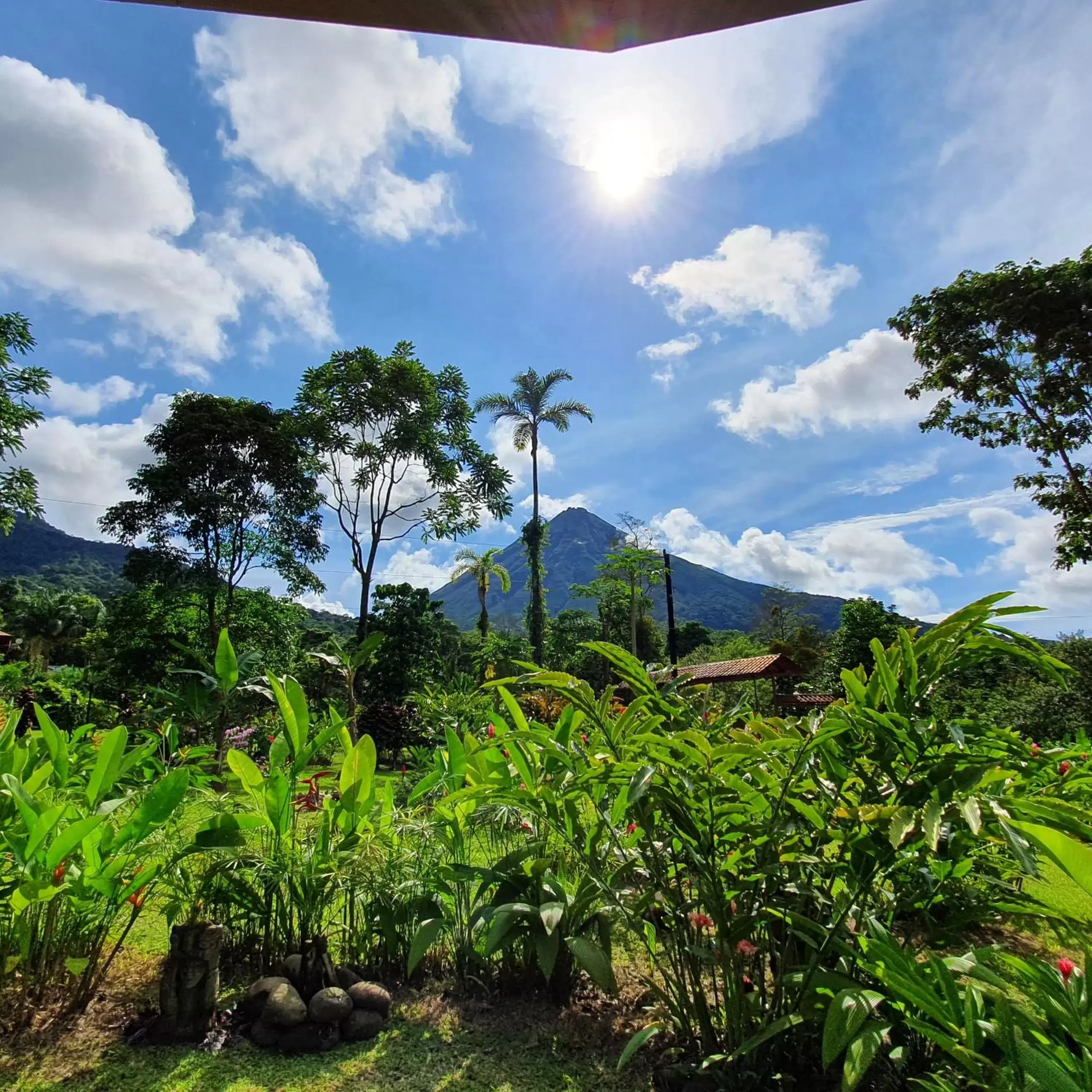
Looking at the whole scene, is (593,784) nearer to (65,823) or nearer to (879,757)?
(879,757)

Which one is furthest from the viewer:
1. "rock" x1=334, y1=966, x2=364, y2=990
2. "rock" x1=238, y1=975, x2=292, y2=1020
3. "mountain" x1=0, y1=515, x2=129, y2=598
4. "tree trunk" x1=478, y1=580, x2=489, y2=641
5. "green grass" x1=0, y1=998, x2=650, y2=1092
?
"mountain" x1=0, y1=515, x2=129, y2=598

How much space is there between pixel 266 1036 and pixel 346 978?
0.97ft

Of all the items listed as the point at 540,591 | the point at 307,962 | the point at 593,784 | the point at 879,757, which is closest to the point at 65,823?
the point at 307,962

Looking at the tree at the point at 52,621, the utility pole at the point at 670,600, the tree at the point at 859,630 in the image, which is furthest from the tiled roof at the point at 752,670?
the tree at the point at 52,621

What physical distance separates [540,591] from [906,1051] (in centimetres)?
1872

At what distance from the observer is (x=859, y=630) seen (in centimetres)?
1867

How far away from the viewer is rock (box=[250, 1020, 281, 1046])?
1.83 m

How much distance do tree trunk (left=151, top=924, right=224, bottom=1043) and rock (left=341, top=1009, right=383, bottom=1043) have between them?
41 cm

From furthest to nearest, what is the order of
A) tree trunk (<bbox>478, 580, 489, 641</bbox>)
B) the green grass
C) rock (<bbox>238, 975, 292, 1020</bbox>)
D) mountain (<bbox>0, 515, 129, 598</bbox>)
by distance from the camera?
mountain (<bbox>0, 515, 129, 598</bbox>)
tree trunk (<bbox>478, 580, 489, 641</bbox>)
rock (<bbox>238, 975, 292, 1020</bbox>)
the green grass

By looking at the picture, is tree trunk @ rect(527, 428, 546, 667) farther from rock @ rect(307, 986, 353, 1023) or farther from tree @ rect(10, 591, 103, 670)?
tree @ rect(10, 591, 103, 670)

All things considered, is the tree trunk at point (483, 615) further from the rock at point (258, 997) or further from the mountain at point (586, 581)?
the mountain at point (586, 581)

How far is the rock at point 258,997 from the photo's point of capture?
6.30 feet

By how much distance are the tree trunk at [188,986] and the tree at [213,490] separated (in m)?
Answer: 11.3

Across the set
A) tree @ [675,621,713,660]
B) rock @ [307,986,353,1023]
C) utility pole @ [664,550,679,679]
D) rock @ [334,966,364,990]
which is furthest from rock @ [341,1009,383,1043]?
tree @ [675,621,713,660]
